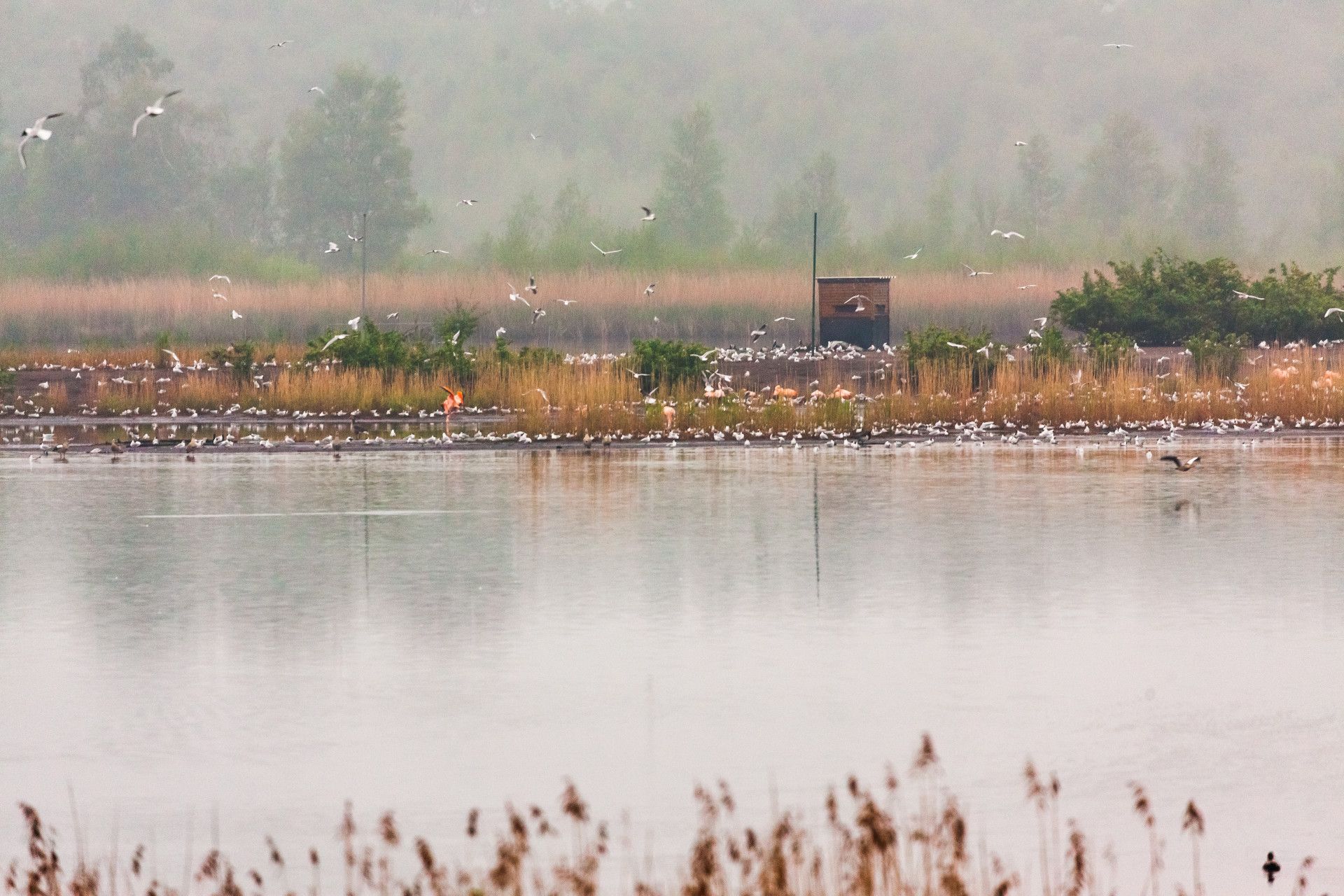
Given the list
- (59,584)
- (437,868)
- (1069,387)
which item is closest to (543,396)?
(1069,387)

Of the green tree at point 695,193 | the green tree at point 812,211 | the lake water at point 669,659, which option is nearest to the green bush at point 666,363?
the lake water at point 669,659

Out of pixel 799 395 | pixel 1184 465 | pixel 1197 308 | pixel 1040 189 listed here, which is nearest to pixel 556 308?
pixel 799 395

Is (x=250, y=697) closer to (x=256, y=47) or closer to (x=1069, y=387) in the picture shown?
(x=1069, y=387)

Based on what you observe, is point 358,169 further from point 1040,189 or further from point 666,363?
point 666,363

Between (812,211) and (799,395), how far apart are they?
73.0m

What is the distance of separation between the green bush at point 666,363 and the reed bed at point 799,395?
0.24 meters

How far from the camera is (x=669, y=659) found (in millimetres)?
10703

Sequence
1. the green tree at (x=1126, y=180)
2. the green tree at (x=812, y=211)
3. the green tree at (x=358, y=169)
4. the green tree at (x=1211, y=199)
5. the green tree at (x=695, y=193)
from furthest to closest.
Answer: the green tree at (x=1126, y=180) < the green tree at (x=1211, y=199) < the green tree at (x=695, y=193) < the green tree at (x=812, y=211) < the green tree at (x=358, y=169)

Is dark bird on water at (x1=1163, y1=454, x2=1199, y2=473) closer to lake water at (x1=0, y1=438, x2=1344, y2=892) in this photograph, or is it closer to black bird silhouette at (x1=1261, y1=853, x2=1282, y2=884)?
lake water at (x1=0, y1=438, x2=1344, y2=892)

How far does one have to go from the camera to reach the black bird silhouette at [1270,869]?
22.0ft

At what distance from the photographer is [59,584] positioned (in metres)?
13.7

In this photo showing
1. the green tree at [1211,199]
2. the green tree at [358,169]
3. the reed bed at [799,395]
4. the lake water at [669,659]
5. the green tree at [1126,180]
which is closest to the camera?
the lake water at [669,659]

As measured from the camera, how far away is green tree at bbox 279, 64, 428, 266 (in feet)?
330

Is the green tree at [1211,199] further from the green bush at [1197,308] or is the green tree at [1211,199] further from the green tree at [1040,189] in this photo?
the green bush at [1197,308]
